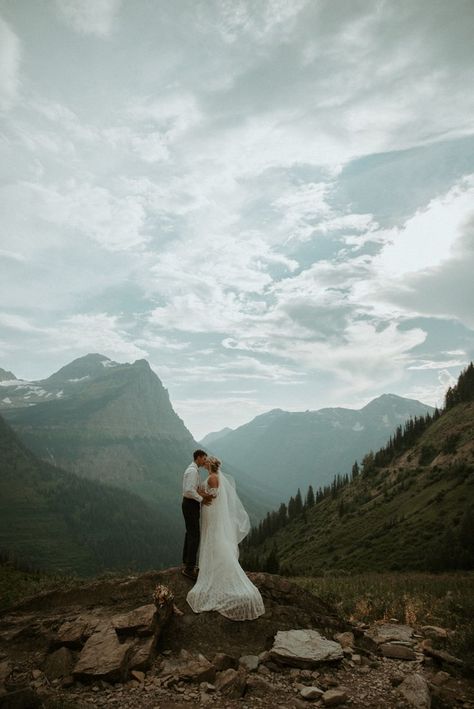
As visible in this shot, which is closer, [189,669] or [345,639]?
[189,669]

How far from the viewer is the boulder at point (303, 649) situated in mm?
8453

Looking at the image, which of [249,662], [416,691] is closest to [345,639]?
[249,662]

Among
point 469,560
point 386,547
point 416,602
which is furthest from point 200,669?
point 386,547

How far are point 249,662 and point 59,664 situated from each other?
3.70m

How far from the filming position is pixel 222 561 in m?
10.6

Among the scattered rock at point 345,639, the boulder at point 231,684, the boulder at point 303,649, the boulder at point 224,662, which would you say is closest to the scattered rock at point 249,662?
the boulder at point 224,662

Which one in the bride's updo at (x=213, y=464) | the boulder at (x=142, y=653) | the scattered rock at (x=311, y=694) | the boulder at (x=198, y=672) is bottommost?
the scattered rock at (x=311, y=694)

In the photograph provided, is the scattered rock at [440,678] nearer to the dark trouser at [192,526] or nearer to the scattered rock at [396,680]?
the scattered rock at [396,680]

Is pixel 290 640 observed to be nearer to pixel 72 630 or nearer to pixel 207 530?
pixel 207 530

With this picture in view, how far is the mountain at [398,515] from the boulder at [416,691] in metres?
31.9

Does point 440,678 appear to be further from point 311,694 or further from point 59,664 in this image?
point 59,664

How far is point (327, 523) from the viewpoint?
357ft

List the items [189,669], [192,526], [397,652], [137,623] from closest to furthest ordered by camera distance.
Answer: [189,669]
[137,623]
[397,652]
[192,526]

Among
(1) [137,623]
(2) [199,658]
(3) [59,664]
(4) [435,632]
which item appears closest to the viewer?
(3) [59,664]
